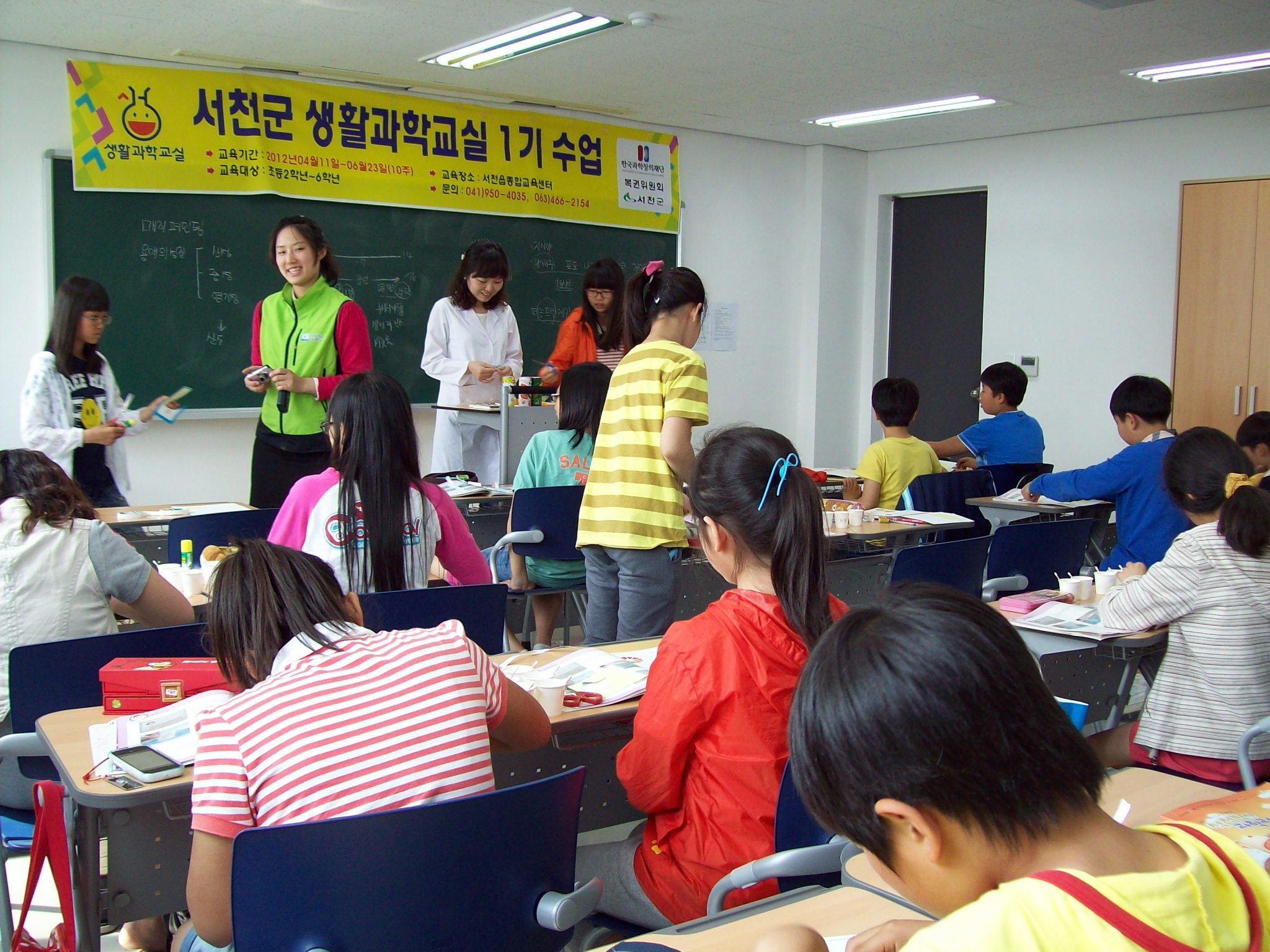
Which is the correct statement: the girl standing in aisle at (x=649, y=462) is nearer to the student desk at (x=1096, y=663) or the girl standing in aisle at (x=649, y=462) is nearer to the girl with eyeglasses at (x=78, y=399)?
the student desk at (x=1096, y=663)

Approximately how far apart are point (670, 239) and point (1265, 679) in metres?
5.88

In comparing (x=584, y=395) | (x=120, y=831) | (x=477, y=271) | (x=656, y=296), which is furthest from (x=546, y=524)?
(x=120, y=831)

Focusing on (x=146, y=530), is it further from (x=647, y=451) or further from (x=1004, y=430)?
(x=1004, y=430)

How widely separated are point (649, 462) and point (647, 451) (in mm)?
31

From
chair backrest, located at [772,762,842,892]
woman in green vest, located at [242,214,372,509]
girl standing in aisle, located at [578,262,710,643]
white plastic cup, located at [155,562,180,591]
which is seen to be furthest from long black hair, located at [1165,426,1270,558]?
woman in green vest, located at [242,214,372,509]

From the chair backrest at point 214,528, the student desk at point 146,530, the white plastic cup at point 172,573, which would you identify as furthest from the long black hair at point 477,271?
the white plastic cup at point 172,573

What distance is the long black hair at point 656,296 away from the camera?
3.19 m

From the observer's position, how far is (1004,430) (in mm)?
5648

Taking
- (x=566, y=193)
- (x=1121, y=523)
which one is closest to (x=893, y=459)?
(x=1121, y=523)

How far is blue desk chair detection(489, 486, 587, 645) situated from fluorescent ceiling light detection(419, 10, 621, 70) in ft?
8.13

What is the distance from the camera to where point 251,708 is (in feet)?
4.53

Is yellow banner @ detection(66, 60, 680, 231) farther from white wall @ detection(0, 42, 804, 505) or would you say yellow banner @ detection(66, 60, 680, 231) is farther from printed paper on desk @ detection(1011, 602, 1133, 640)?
printed paper on desk @ detection(1011, 602, 1133, 640)

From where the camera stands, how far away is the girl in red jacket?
1.69m

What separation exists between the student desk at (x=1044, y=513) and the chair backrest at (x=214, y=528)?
2.94 m
